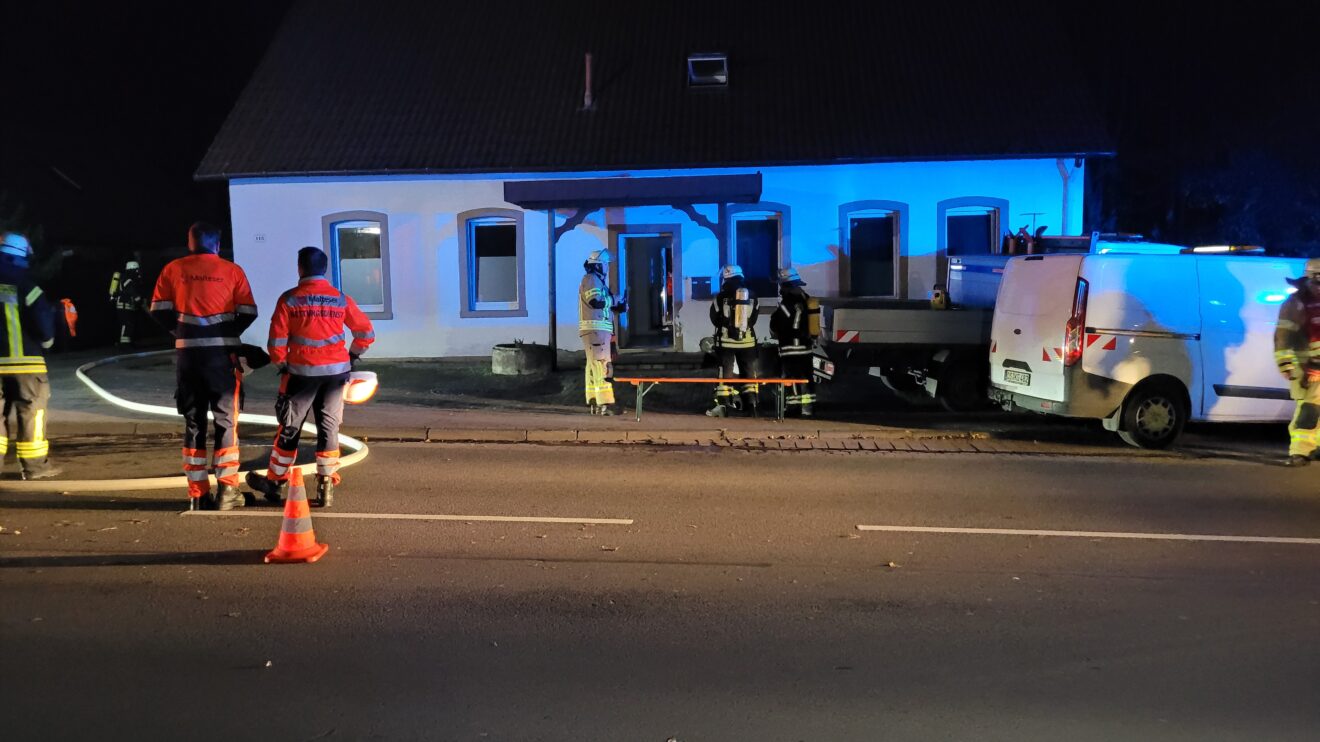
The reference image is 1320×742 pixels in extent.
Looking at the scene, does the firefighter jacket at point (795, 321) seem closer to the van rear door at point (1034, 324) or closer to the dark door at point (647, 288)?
the van rear door at point (1034, 324)

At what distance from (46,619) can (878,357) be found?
9371 millimetres

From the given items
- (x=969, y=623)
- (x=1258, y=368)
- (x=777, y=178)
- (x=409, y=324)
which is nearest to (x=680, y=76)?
(x=777, y=178)

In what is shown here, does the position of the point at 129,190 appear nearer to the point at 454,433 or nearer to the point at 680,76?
the point at 680,76

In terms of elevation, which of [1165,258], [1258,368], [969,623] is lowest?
[969,623]

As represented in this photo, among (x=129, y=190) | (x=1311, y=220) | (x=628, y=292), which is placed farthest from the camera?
(x=1311, y=220)

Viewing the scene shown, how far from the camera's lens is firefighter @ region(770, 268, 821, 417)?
37.7 ft

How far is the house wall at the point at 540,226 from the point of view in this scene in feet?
54.4

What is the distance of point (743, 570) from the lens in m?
5.77

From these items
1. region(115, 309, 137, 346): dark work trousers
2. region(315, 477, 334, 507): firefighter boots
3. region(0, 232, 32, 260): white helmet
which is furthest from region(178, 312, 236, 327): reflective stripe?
region(115, 309, 137, 346): dark work trousers

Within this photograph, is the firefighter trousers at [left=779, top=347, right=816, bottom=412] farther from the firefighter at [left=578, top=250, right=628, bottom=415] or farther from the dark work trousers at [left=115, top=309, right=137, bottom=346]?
the dark work trousers at [left=115, top=309, right=137, bottom=346]

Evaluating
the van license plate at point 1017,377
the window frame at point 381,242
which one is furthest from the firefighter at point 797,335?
the window frame at point 381,242

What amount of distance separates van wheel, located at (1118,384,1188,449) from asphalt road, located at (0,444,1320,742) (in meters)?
1.84

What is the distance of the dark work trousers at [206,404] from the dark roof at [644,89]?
10.2 m

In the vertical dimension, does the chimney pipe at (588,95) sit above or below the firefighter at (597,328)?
above
